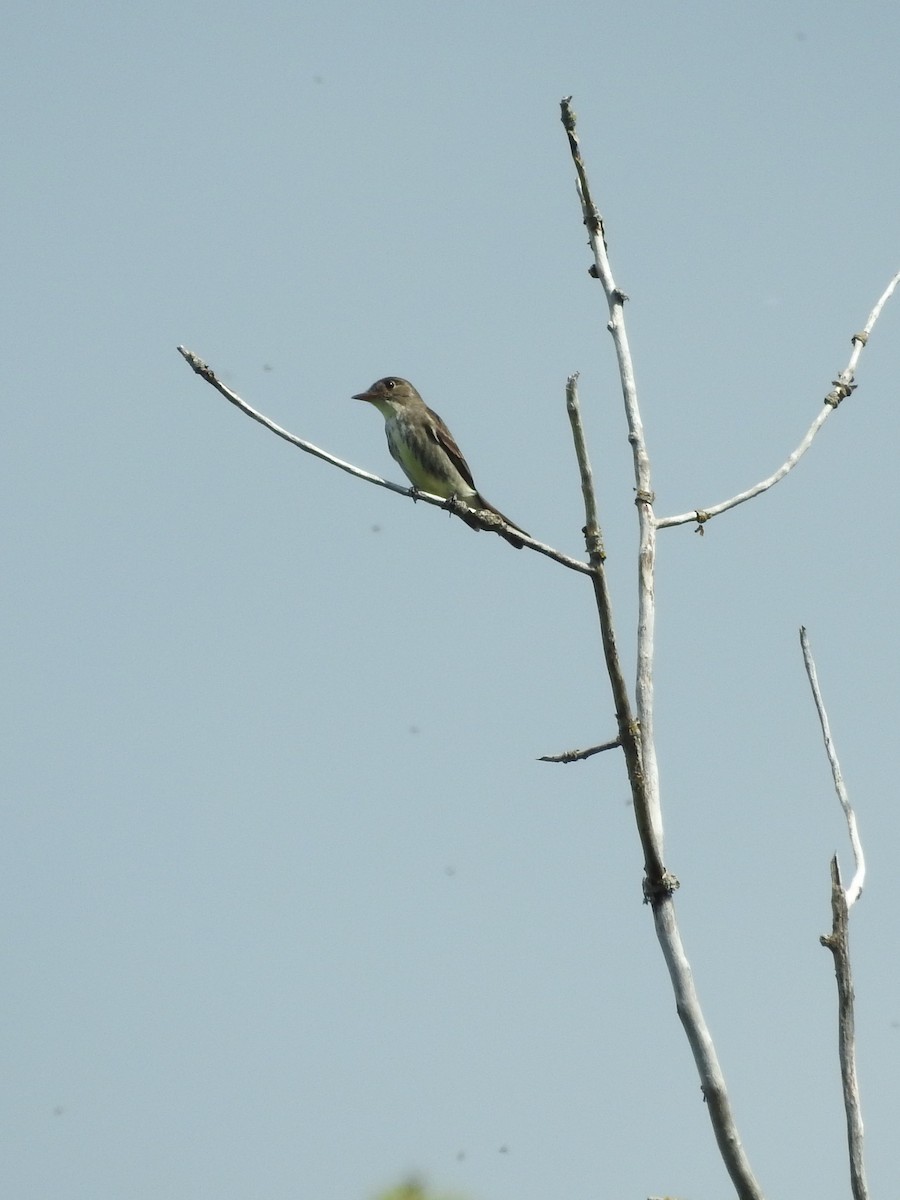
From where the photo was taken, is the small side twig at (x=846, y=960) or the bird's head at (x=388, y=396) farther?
the bird's head at (x=388, y=396)

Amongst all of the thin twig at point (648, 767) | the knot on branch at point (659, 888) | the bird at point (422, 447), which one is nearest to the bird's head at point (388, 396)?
the bird at point (422, 447)

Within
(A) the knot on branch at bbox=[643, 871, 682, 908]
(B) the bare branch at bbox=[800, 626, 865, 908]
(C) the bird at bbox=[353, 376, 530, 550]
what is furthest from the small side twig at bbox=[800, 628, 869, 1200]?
(C) the bird at bbox=[353, 376, 530, 550]

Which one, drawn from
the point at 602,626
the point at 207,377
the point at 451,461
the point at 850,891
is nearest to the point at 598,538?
the point at 602,626

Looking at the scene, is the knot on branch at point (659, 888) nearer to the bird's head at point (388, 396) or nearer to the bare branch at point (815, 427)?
the bare branch at point (815, 427)

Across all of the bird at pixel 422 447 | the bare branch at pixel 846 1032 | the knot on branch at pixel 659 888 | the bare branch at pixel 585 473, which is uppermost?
the bird at pixel 422 447

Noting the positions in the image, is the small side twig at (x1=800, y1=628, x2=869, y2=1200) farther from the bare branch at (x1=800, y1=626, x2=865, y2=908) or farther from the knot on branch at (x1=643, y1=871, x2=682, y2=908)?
the knot on branch at (x1=643, y1=871, x2=682, y2=908)

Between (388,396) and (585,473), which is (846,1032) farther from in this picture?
(388,396)

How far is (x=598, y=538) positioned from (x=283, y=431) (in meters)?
1.24

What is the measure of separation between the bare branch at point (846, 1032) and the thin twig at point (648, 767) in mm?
264

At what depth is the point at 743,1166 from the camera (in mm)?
3004

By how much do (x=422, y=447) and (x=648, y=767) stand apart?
8165mm

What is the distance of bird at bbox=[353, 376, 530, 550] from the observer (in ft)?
37.8

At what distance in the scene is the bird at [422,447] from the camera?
11.5 m

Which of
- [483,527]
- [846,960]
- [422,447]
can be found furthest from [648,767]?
[422,447]
